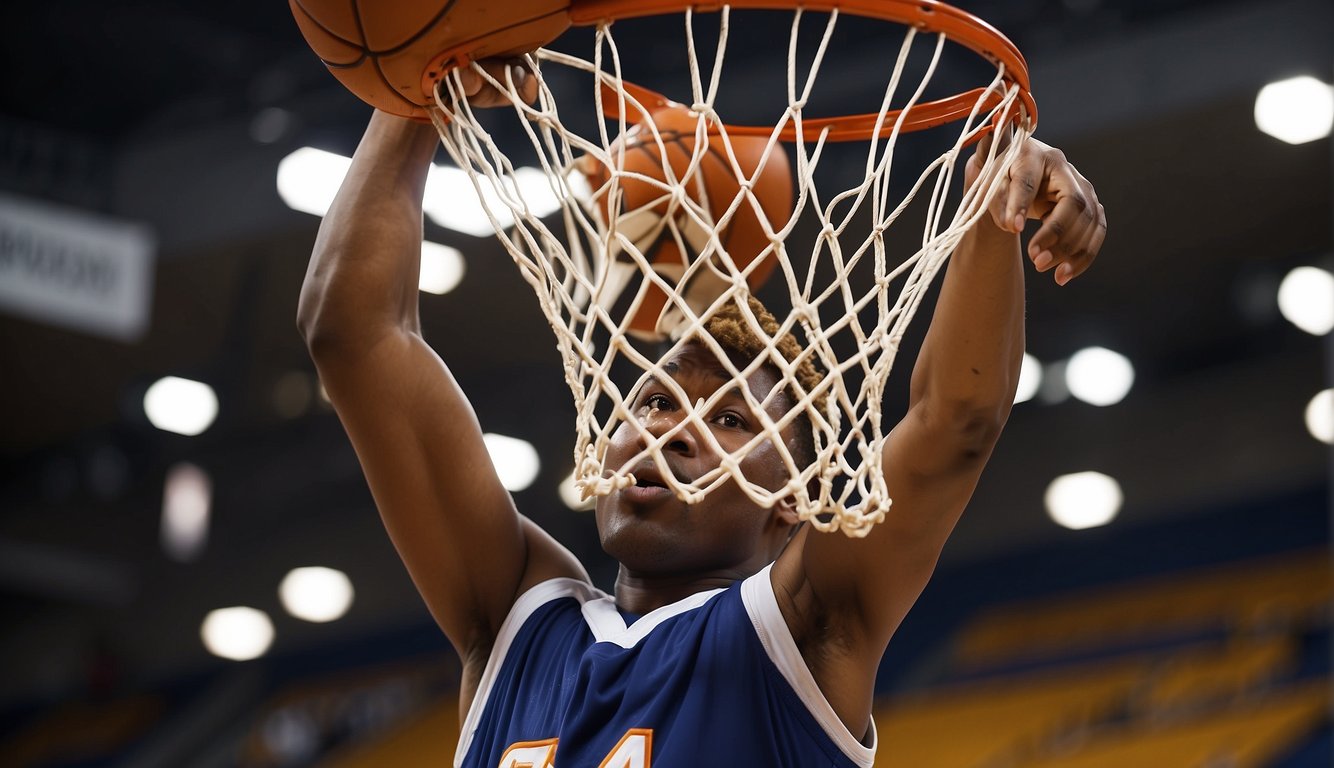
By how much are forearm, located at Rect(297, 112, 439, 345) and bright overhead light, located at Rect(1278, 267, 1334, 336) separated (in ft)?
22.8

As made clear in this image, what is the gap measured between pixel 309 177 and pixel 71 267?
111 centimetres

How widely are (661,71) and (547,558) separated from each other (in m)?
4.47

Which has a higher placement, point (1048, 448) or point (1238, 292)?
point (1238, 292)

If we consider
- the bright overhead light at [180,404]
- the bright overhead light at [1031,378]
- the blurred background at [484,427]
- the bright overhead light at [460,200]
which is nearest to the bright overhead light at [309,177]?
the blurred background at [484,427]

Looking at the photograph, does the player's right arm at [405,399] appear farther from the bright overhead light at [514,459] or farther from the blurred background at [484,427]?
the bright overhead light at [514,459]

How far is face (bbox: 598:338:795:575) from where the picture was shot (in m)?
2.54

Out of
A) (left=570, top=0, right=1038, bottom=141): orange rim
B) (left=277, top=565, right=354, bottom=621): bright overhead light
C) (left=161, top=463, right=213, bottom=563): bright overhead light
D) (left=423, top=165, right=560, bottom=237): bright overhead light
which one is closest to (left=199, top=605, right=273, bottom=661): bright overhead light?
(left=277, top=565, right=354, bottom=621): bright overhead light

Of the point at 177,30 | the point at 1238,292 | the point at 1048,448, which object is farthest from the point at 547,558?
the point at 1048,448

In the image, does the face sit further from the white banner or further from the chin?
the white banner

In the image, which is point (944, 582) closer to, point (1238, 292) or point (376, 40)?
point (1238, 292)

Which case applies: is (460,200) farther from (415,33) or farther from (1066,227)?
(1066,227)

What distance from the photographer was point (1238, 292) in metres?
9.12

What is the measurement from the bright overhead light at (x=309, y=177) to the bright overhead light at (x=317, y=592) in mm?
5064

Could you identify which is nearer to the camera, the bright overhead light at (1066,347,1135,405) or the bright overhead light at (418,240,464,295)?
the bright overhead light at (418,240,464,295)
